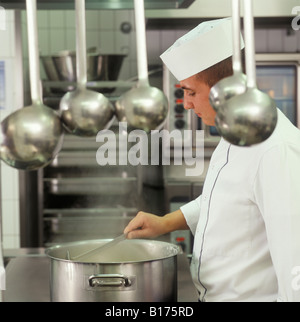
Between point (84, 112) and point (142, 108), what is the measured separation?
7 cm

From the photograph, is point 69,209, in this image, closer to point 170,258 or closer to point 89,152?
point 89,152

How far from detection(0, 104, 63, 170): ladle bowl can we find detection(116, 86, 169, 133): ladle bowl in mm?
84

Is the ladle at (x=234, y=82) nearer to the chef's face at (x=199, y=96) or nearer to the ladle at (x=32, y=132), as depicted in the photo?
the ladle at (x=32, y=132)

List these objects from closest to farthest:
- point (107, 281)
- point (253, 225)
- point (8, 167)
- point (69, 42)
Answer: point (107, 281)
point (253, 225)
point (8, 167)
point (69, 42)

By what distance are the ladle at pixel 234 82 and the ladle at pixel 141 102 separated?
0.06 metres

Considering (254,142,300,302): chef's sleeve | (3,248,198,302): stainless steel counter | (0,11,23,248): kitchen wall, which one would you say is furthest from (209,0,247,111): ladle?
(0,11,23,248): kitchen wall

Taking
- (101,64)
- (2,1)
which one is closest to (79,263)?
(2,1)

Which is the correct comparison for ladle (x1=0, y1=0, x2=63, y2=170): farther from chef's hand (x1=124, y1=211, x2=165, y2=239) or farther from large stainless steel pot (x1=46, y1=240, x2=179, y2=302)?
chef's hand (x1=124, y1=211, x2=165, y2=239)

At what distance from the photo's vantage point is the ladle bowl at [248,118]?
22.3 inches

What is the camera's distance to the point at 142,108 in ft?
1.95

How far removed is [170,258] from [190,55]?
66 centimetres

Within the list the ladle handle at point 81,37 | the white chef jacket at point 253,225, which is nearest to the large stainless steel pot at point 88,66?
the white chef jacket at point 253,225

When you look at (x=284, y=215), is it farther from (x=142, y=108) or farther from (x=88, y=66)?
(x=88, y=66)

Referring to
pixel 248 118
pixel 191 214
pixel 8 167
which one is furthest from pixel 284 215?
pixel 8 167
